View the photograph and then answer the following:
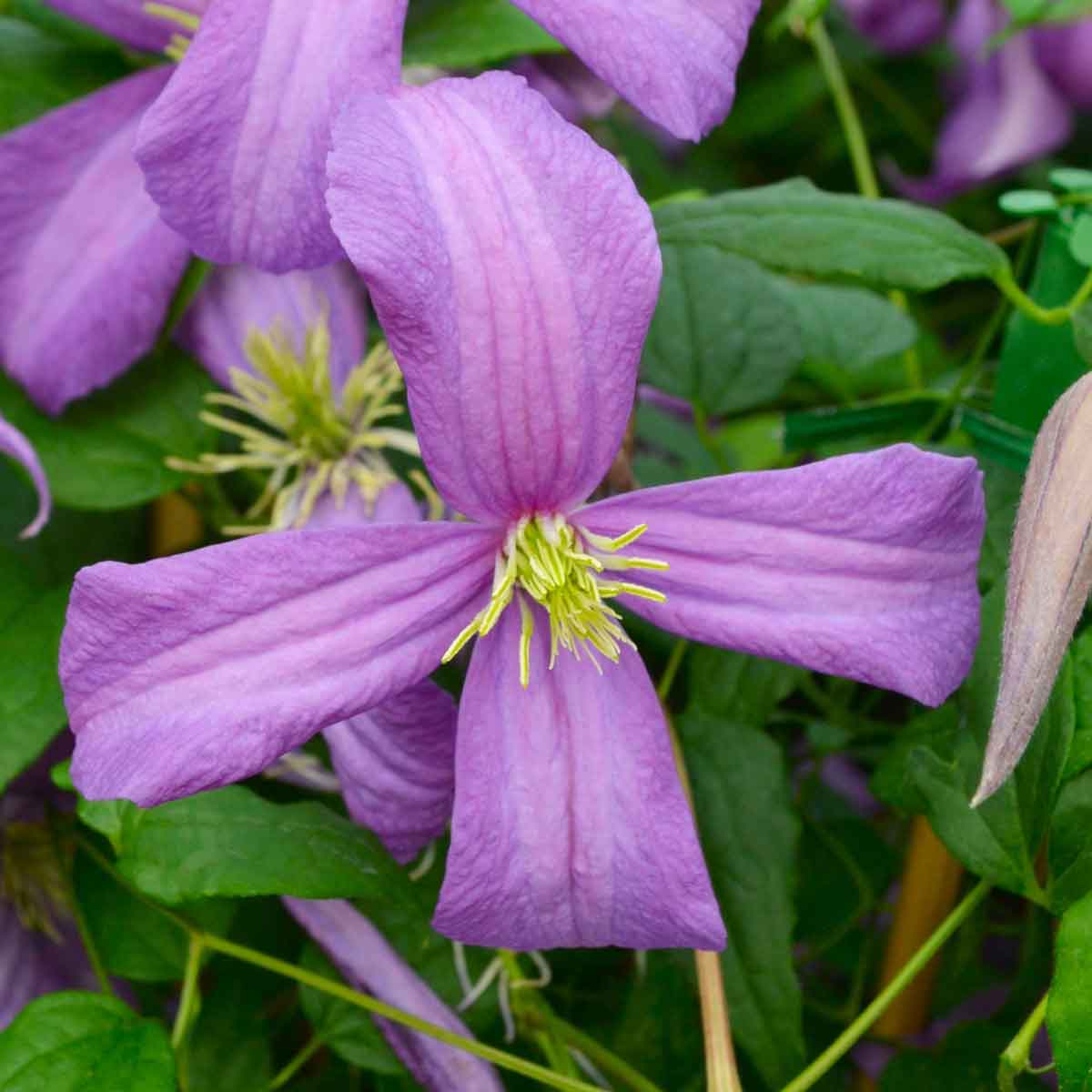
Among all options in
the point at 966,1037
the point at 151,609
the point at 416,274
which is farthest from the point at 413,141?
the point at 966,1037

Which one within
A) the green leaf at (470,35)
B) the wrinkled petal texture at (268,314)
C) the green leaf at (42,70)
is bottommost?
the wrinkled petal texture at (268,314)

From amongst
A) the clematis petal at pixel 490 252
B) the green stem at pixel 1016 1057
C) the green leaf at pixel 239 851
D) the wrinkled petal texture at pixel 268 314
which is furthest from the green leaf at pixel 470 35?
the green stem at pixel 1016 1057

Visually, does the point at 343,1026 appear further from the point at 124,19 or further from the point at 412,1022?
the point at 124,19

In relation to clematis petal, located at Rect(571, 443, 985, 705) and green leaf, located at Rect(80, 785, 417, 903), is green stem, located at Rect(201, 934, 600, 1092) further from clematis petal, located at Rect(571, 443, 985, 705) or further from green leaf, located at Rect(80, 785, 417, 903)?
clematis petal, located at Rect(571, 443, 985, 705)

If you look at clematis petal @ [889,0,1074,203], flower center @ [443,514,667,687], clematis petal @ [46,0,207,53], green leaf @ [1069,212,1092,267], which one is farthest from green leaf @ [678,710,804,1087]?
clematis petal @ [889,0,1074,203]

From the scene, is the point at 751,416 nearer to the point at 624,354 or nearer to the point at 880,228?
the point at 880,228

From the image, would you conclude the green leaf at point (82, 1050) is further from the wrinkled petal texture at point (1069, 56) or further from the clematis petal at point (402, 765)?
the wrinkled petal texture at point (1069, 56)

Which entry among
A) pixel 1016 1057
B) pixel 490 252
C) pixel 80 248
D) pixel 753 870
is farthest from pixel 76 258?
pixel 1016 1057
